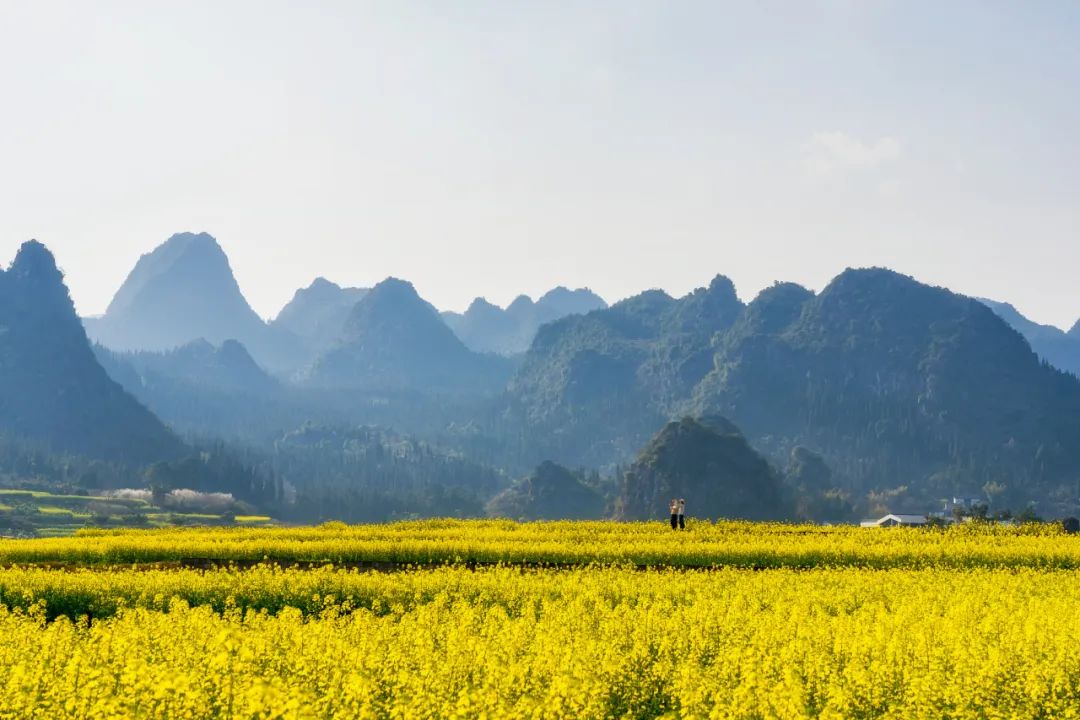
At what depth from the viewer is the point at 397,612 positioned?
85.6 ft

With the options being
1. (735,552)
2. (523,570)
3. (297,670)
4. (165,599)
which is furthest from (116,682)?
(735,552)

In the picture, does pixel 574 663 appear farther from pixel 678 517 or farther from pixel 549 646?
pixel 678 517

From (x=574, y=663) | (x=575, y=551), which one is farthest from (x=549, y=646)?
(x=575, y=551)

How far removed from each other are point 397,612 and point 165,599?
660 centimetres

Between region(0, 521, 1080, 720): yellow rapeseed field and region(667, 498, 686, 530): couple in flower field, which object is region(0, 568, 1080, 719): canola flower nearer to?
region(0, 521, 1080, 720): yellow rapeseed field

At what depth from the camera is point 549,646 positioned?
16.7 metres

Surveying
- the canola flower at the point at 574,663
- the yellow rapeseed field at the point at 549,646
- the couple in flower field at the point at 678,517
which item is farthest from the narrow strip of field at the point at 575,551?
the canola flower at the point at 574,663

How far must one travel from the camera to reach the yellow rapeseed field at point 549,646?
13508 mm

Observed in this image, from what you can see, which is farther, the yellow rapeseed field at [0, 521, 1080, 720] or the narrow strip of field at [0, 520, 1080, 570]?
the narrow strip of field at [0, 520, 1080, 570]

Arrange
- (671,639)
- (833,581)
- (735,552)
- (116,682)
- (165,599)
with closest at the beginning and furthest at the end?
(116,682)
(671,639)
(165,599)
(833,581)
(735,552)

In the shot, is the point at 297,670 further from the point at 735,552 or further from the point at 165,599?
the point at 735,552

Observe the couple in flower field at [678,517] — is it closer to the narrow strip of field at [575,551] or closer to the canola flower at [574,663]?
the narrow strip of field at [575,551]

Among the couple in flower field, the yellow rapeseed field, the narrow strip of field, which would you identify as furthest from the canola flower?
the couple in flower field

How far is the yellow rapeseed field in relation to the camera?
13.5 meters
